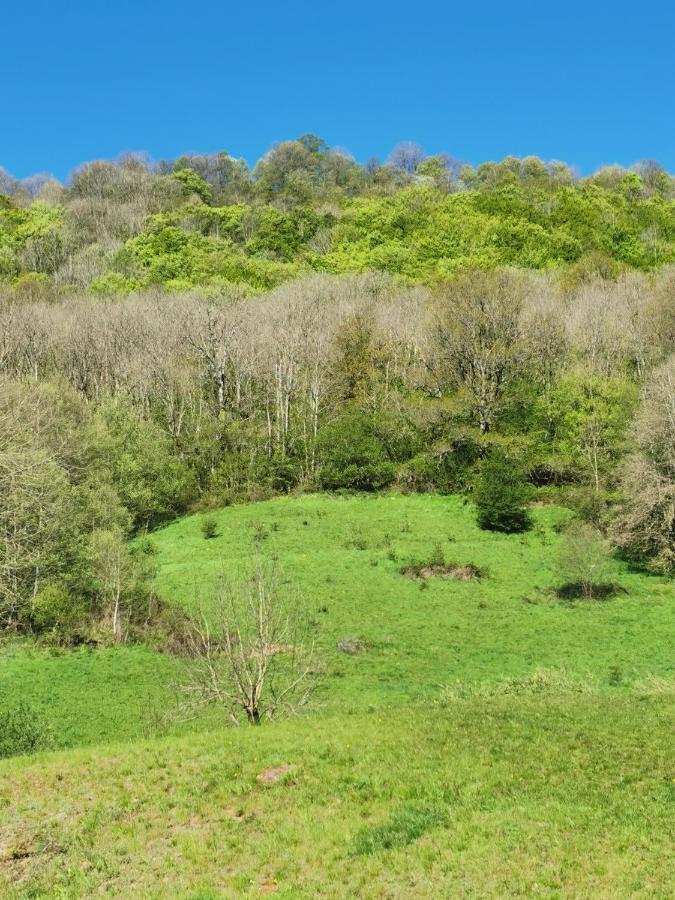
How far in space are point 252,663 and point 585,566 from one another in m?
21.9

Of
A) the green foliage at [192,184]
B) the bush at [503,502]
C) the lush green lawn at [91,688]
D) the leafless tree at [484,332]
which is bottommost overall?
the lush green lawn at [91,688]

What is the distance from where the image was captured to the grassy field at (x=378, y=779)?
12711 millimetres

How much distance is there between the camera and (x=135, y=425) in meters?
61.9

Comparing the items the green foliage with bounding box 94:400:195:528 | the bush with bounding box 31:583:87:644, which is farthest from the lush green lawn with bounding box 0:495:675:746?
the green foliage with bounding box 94:400:195:528

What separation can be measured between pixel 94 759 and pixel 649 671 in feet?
74.8

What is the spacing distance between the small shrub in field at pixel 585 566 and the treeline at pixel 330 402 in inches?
138

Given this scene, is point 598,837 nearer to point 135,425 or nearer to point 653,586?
point 653,586

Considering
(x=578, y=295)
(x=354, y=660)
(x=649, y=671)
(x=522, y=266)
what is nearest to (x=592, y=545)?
(x=649, y=671)

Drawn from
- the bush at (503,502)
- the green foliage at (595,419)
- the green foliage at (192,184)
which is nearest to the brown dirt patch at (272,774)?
the bush at (503,502)

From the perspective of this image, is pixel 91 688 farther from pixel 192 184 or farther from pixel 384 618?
pixel 192 184

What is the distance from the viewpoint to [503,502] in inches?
2130

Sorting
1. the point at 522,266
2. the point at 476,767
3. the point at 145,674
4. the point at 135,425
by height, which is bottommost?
the point at 145,674

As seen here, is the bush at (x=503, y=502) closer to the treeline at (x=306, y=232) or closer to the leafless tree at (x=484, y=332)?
the leafless tree at (x=484, y=332)

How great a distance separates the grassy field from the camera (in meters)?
12.7
